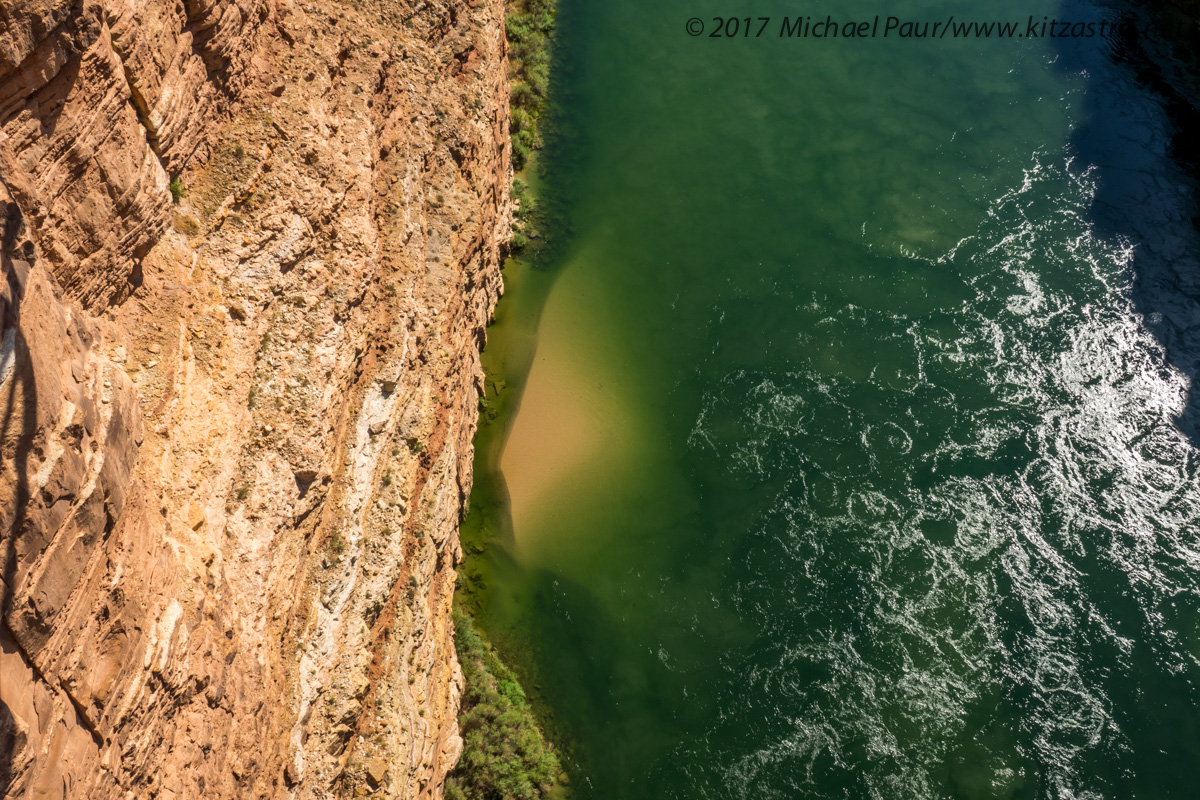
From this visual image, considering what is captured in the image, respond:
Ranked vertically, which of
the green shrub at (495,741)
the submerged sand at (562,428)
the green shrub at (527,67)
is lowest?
the green shrub at (495,741)

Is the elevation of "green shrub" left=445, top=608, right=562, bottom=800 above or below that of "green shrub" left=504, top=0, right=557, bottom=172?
below

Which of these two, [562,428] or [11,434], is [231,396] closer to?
[11,434]

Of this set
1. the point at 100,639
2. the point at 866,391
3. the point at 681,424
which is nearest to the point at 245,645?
the point at 100,639

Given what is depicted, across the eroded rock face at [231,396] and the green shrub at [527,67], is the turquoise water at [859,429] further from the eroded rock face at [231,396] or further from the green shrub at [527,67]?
the eroded rock face at [231,396]

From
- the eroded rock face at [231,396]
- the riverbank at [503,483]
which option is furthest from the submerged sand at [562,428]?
the eroded rock face at [231,396]

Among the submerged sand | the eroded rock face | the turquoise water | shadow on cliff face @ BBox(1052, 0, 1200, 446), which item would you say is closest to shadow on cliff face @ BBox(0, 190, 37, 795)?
the eroded rock face

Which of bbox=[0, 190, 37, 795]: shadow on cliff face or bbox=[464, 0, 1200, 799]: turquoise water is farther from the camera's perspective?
bbox=[464, 0, 1200, 799]: turquoise water

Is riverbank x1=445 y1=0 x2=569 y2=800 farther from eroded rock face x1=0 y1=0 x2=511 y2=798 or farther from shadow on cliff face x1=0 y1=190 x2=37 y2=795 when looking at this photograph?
shadow on cliff face x1=0 y1=190 x2=37 y2=795

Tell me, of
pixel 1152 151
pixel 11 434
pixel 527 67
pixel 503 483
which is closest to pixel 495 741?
pixel 503 483
